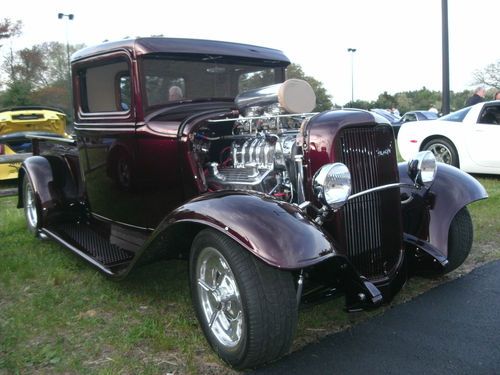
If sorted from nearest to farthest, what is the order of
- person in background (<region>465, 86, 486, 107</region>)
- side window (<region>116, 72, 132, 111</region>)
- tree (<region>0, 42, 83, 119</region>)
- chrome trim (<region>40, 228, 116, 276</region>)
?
chrome trim (<region>40, 228, 116, 276</region>) < side window (<region>116, 72, 132, 111</region>) < person in background (<region>465, 86, 486, 107</region>) < tree (<region>0, 42, 83, 119</region>)

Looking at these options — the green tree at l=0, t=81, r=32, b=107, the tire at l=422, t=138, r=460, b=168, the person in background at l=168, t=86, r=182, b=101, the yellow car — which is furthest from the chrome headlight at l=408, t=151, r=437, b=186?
the green tree at l=0, t=81, r=32, b=107

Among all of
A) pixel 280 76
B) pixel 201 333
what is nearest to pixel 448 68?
pixel 280 76

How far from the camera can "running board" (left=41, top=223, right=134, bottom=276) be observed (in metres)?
3.67

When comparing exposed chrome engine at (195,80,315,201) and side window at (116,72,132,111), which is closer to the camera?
exposed chrome engine at (195,80,315,201)

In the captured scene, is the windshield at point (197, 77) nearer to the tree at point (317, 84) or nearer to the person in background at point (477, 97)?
the tree at point (317, 84)

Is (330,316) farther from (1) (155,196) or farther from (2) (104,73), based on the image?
(2) (104,73)

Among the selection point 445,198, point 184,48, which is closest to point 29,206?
point 184,48

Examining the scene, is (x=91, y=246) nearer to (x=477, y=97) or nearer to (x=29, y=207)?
(x=29, y=207)

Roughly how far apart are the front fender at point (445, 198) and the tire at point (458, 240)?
0.37 feet

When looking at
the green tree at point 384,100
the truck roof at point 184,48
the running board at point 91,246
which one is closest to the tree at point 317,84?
the truck roof at point 184,48

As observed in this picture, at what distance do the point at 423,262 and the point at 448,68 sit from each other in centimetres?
1017

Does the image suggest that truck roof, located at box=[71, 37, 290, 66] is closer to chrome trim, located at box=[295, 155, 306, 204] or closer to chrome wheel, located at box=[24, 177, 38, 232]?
chrome trim, located at box=[295, 155, 306, 204]

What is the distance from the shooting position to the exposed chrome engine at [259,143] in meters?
3.07

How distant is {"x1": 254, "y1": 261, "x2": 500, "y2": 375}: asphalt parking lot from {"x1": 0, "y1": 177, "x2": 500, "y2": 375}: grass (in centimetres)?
16
